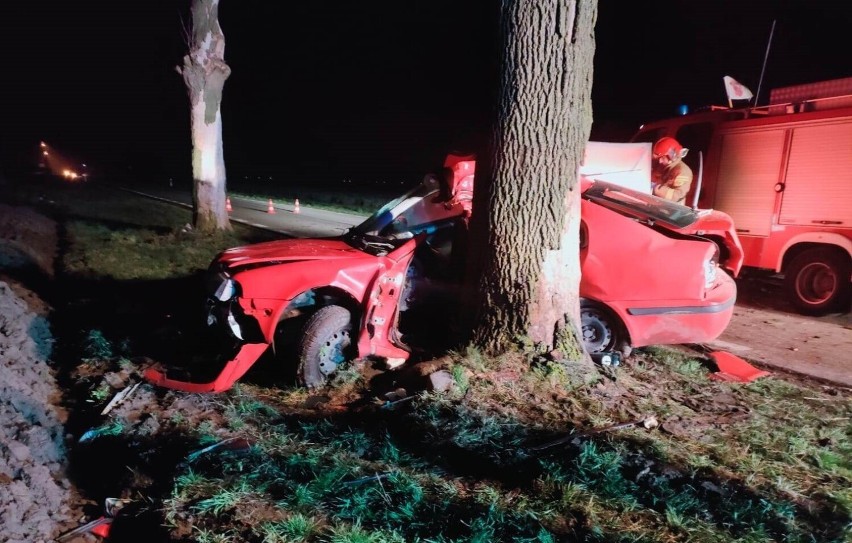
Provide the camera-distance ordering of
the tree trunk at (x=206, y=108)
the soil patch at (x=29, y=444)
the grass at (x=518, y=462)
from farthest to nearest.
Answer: the tree trunk at (x=206, y=108)
the soil patch at (x=29, y=444)
the grass at (x=518, y=462)

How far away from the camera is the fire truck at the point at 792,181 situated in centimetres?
684

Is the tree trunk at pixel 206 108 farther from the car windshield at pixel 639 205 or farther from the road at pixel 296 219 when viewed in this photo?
the car windshield at pixel 639 205

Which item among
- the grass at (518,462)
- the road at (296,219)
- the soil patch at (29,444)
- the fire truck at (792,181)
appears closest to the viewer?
the grass at (518,462)

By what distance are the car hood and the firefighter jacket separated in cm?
422

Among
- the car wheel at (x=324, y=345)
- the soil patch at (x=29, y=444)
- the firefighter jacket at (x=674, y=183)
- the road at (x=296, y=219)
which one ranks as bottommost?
the soil patch at (x=29, y=444)

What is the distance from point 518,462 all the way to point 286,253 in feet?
8.01

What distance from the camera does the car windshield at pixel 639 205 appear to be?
4.89m

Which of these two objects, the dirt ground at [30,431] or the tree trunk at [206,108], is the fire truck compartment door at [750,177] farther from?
the tree trunk at [206,108]

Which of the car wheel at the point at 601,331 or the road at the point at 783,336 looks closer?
the car wheel at the point at 601,331

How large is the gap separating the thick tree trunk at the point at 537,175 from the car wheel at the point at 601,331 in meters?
0.72

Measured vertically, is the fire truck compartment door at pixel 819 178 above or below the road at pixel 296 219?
above

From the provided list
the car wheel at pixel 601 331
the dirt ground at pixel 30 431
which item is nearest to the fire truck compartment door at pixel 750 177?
the car wheel at pixel 601 331

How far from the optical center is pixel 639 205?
202 inches

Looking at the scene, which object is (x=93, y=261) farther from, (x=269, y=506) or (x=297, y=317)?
(x=269, y=506)
